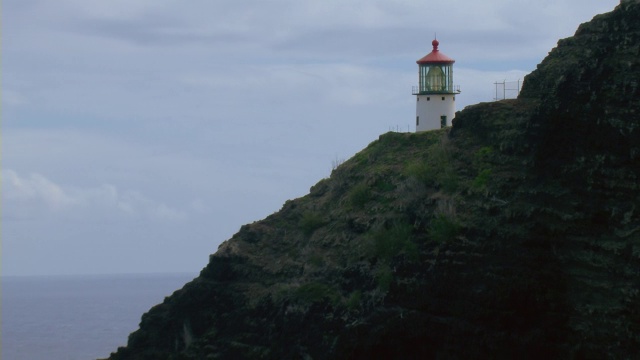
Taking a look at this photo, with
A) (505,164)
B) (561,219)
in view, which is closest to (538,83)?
(505,164)

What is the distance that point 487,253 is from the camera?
3356 cm

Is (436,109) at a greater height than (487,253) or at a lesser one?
greater

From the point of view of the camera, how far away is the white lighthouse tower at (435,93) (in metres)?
48.4

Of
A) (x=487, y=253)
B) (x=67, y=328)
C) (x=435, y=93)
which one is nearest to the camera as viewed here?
(x=487, y=253)

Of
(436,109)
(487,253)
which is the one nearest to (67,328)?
Result: (436,109)

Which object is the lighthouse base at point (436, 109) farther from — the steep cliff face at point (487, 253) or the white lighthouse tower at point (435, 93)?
the steep cliff face at point (487, 253)

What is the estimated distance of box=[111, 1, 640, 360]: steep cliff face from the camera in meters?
32.3

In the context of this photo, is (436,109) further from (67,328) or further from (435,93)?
(67,328)

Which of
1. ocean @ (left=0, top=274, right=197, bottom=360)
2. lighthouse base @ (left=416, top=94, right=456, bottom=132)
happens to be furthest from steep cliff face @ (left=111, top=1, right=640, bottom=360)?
ocean @ (left=0, top=274, right=197, bottom=360)

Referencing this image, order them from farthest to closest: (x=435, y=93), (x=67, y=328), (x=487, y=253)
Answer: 1. (x=67, y=328)
2. (x=435, y=93)
3. (x=487, y=253)

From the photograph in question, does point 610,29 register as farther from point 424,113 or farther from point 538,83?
point 424,113

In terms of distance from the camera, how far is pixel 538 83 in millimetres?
36844

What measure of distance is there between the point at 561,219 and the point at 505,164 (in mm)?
3036

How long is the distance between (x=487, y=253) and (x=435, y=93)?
1573 centimetres
